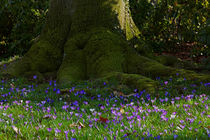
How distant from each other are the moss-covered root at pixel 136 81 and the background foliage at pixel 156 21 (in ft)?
19.7

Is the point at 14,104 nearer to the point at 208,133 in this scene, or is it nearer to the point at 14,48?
the point at 208,133

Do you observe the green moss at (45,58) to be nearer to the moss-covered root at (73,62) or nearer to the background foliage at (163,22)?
the moss-covered root at (73,62)

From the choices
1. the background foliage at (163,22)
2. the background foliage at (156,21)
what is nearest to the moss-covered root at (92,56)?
the background foliage at (156,21)

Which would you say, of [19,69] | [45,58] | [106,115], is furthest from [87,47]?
[106,115]

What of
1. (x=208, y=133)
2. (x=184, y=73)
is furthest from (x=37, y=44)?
(x=208, y=133)

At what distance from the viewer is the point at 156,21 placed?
13320 millimetres

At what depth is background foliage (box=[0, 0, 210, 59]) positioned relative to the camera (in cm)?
1218

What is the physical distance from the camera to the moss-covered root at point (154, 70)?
20.4 feet

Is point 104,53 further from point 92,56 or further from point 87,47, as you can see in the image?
point 87,47

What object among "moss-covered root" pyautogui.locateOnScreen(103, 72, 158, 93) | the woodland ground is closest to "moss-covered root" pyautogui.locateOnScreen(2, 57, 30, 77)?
the woodland ground

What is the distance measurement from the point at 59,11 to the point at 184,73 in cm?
460

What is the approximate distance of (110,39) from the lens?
7602 mm

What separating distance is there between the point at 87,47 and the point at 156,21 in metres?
6.68

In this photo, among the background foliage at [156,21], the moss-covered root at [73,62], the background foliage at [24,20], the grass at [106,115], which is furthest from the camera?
the background foliage at [24,20]
